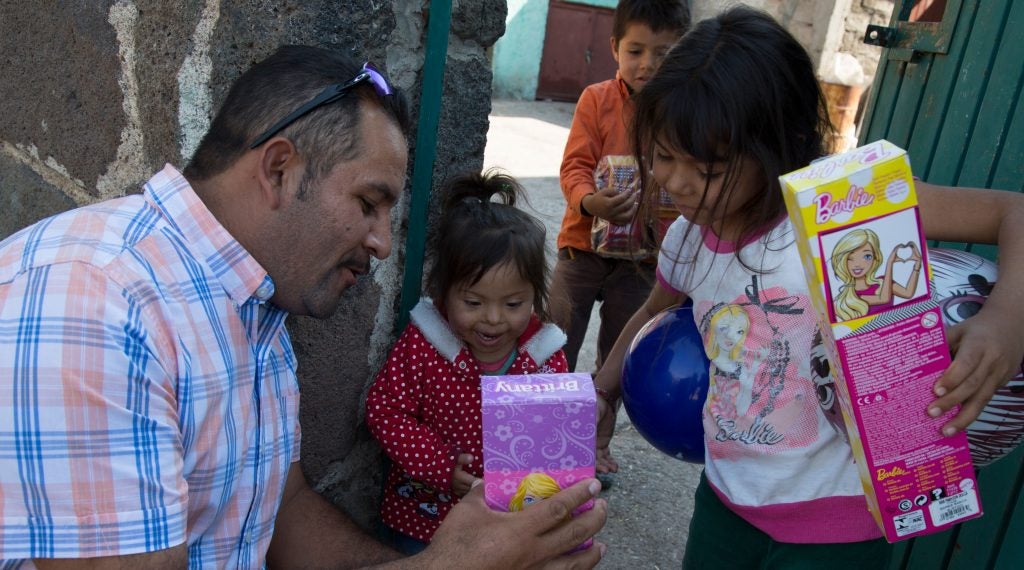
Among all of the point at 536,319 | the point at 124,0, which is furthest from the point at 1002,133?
the point at 124,0

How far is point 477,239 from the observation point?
2037mm

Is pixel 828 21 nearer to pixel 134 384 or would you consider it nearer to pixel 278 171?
pixel 278 171

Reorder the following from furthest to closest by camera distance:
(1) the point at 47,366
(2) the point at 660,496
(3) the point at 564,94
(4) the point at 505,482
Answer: (3) the point at 564,94, (2) the point at 660,496, (4) the point at 505,482, (1) the point at 47,366

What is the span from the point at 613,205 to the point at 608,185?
209 mm

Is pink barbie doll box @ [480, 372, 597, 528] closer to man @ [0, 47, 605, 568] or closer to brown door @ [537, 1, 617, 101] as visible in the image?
man @ [0, 47, 605, 568]

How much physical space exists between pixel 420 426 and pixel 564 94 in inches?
621

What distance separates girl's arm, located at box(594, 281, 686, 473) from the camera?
213 cm

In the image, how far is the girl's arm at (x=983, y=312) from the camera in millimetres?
1218

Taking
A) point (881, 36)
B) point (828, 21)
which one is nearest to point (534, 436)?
point (881, 36)

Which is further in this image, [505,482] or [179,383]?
[505,482]

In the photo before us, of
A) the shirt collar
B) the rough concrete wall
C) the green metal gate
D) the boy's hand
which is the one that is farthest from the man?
the boy's hand

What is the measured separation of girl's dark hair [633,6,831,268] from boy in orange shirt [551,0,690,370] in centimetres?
114

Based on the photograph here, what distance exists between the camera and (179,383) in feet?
4.07

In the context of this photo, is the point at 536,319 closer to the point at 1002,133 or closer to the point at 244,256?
the point at 244,256
